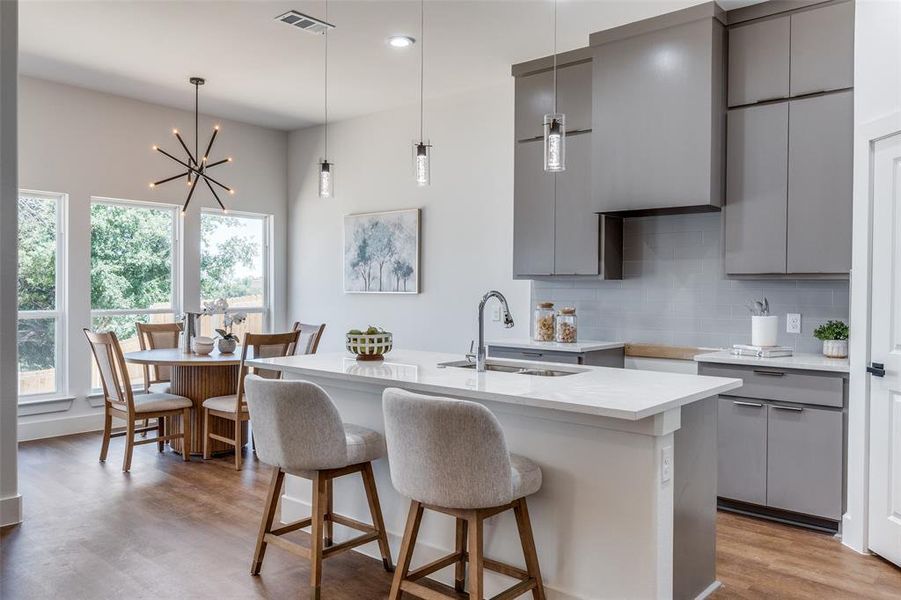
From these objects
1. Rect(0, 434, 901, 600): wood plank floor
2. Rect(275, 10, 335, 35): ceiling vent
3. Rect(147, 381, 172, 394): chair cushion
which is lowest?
Rect(0, 434, 901, 600): wood plank floor

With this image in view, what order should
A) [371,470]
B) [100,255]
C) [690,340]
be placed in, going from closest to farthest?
[371,470] < [690,340] < [100,255]

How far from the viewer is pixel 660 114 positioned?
13.5 ft

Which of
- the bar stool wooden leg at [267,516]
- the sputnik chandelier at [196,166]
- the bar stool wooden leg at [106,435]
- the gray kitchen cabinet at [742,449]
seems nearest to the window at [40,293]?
the sputnik chandelier at [196,166]

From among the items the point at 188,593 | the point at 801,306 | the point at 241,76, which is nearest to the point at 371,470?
the point at 188,593

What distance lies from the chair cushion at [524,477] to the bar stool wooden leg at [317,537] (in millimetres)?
817

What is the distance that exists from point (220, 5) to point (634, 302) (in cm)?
330

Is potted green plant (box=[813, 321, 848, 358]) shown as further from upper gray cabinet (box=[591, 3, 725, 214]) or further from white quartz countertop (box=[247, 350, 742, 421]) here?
white quartz countertop (box=[247, 350, 742, 421])

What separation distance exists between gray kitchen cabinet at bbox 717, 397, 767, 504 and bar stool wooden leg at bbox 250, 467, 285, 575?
234cm

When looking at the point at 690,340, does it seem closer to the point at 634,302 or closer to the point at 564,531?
the point at 634,302

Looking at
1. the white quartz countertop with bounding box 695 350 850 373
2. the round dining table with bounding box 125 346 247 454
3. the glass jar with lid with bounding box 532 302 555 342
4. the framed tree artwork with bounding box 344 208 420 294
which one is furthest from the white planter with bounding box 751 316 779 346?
the round dining table with bounding box 125 346 247 454

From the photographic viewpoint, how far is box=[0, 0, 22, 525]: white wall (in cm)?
355

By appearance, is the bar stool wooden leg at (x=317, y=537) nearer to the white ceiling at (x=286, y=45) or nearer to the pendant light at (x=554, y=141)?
the pendant light at (x=554, y=141)

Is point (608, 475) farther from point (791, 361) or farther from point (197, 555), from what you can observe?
point (197, 555)

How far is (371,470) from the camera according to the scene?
2.95 m
